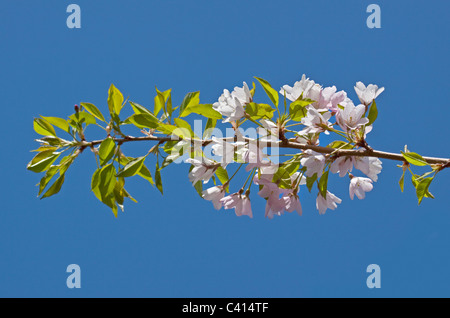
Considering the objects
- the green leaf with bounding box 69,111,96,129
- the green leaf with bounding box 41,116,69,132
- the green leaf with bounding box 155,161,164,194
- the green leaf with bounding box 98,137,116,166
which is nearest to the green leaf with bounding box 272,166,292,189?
the green leaf with bounding box 155,161,164,194

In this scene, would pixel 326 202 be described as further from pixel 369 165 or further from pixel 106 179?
pixel 106 179

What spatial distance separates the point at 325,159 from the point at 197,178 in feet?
1.33

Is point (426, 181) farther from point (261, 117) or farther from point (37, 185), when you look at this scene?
point (37, 185)

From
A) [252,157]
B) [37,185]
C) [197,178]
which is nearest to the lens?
[252,157]

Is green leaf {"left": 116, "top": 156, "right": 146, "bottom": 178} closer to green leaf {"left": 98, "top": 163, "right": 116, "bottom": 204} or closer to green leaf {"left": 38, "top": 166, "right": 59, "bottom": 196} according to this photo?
green leaf {"left": 98, "top": 163, "right": 116, "bottom": 204}

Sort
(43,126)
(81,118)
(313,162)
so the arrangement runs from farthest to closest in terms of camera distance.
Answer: (43,126) → (81,118) → (313,162)

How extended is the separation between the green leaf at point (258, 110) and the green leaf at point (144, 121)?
0.29 meters

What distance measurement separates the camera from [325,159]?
1.41 metres

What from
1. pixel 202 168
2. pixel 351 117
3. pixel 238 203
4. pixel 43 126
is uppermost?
pixel 43 126

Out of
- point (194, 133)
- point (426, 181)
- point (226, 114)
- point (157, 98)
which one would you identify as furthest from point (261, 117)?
point (426, 181)

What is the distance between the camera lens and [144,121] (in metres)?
1.50

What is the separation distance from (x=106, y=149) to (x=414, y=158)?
0.94 meters

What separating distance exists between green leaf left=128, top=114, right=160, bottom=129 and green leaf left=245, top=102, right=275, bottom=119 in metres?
0.29

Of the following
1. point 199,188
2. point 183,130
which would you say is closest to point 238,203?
point 199,188
